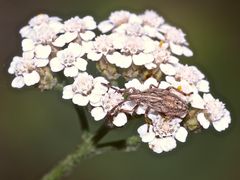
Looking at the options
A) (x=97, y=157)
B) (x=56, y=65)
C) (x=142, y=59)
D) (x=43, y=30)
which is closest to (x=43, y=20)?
(x=43, y=30)

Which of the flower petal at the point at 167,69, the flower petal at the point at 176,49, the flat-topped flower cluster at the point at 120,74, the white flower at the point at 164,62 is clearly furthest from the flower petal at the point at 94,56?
the flower petal at the point at 176,49

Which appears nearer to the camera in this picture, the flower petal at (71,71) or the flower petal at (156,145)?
the flower petal at (156,145)

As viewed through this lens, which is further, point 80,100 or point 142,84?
point 142,84

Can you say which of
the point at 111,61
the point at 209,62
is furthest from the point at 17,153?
the point at 111,61

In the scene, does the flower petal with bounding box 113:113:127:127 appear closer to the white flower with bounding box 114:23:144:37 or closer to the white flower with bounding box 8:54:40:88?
the white flower with bounding box 8:54:40:88

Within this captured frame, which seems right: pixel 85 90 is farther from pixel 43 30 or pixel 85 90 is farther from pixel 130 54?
pixel 43 30

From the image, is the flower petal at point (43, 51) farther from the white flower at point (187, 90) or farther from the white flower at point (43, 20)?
the white flower at point (187, 90)

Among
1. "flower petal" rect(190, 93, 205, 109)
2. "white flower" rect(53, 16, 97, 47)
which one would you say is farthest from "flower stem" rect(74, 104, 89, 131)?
"flower petal" rect(190, 93, 205, 109)
